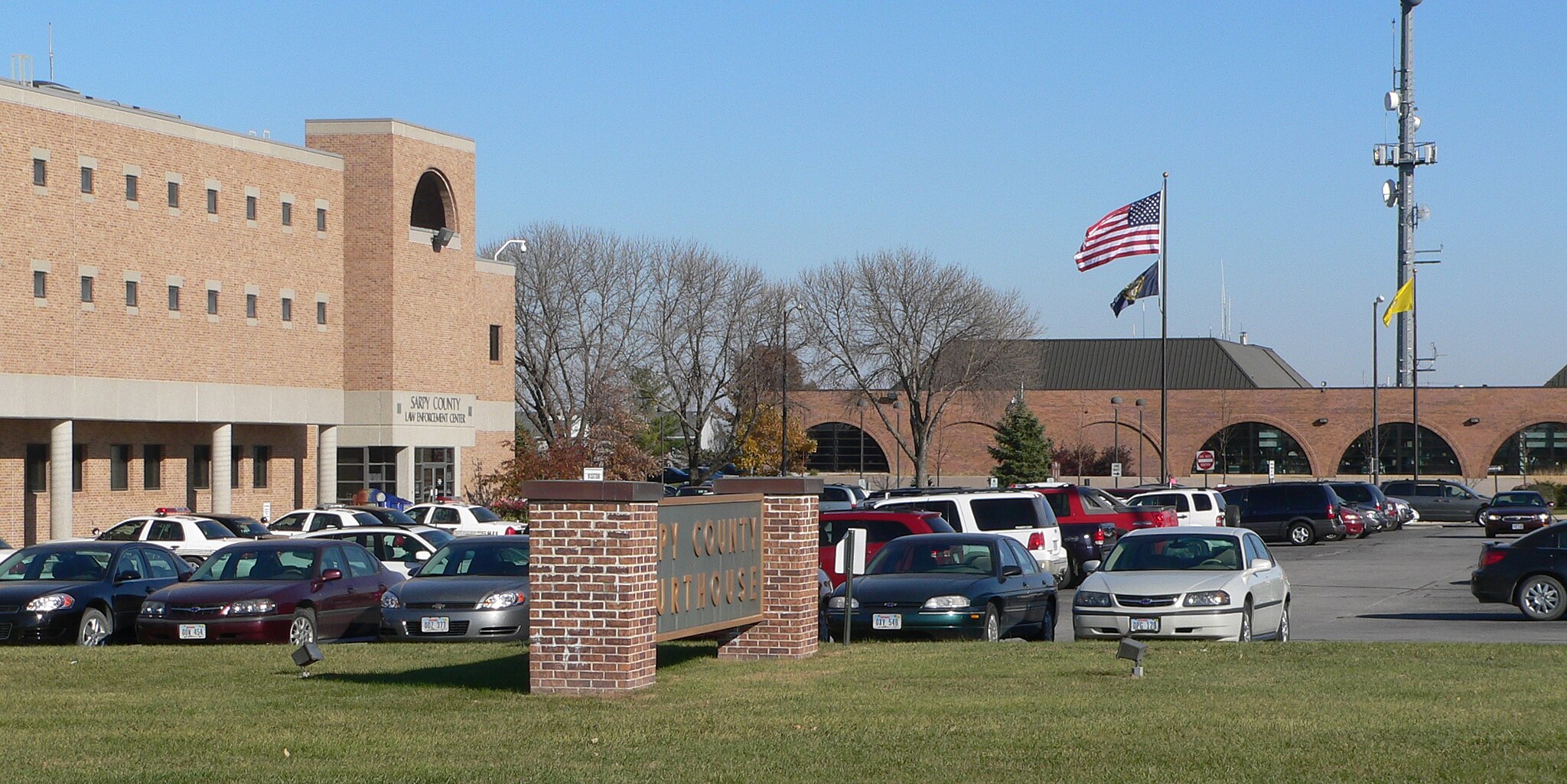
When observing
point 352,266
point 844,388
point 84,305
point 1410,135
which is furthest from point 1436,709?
point 1410,135

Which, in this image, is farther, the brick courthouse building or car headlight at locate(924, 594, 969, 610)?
the brick courthouse building

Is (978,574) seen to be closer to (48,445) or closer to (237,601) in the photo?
(237,601)

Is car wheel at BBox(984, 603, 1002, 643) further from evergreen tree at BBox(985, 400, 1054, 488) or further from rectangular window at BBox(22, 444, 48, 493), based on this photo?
evergreen tree at BBox(985, 400, 1054, 488)

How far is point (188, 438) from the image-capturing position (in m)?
50.3

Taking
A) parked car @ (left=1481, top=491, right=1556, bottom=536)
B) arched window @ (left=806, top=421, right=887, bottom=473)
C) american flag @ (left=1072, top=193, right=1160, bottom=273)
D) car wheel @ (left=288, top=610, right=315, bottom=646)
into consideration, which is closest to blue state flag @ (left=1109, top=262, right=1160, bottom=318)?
american flag @ (left=1072, top=193, right=1160, bottom=273)

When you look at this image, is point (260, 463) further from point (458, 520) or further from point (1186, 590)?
point (1186, 590)

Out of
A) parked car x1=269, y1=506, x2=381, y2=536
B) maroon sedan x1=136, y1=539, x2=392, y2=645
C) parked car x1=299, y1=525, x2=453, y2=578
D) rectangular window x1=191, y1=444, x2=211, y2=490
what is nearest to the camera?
maroon sedan x1=136, y1=539, x2=392, y2=645

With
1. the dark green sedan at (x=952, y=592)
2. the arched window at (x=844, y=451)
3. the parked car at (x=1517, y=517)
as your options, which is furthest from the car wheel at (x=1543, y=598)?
the arched window at (x=844, y=451)

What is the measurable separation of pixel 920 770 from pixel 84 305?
40.9m

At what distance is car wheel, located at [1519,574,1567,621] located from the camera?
74.3 feet

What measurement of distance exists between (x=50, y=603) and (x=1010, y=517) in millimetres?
14348

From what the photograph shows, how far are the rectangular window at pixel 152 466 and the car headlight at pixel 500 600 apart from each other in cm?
3324

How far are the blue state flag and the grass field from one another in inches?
1116

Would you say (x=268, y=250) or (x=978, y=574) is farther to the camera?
(x=268, y=250)
